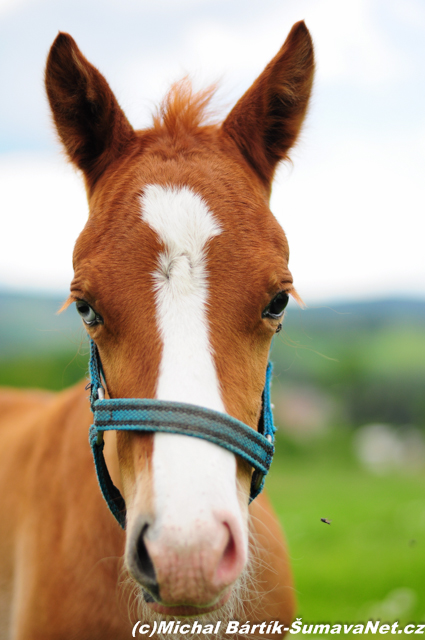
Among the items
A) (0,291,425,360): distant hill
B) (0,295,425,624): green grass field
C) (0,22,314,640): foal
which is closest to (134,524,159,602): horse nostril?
(0,22,314,640): foal

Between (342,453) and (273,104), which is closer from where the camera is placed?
(273,104)

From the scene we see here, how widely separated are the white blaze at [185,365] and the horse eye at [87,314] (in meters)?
0.33

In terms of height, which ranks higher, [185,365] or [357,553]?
[185,365]

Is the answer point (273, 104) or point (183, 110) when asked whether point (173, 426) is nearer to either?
point (183, 110)

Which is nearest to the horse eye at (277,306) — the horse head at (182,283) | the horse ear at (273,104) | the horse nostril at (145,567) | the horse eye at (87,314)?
the horse head at (182,283)

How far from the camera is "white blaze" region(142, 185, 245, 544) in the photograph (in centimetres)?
152

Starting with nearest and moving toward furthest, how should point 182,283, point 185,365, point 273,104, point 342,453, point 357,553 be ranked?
point 185,365 < point 182,283 < point 273,104 < point 357,553 < point 342,453

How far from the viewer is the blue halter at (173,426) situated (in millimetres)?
1653

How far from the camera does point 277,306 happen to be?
213 cm

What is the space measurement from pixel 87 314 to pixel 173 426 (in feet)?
2.31

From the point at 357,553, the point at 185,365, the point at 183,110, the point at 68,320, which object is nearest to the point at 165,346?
the point at 185,365

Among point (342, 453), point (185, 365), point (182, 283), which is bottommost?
point (342, 453)

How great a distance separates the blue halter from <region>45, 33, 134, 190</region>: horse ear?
1.11 meters

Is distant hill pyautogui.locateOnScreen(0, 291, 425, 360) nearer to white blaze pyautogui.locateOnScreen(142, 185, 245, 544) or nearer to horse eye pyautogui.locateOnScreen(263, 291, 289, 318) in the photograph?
horse eye pyautogui.locateOnScreen(263, 291, 289, 318)
